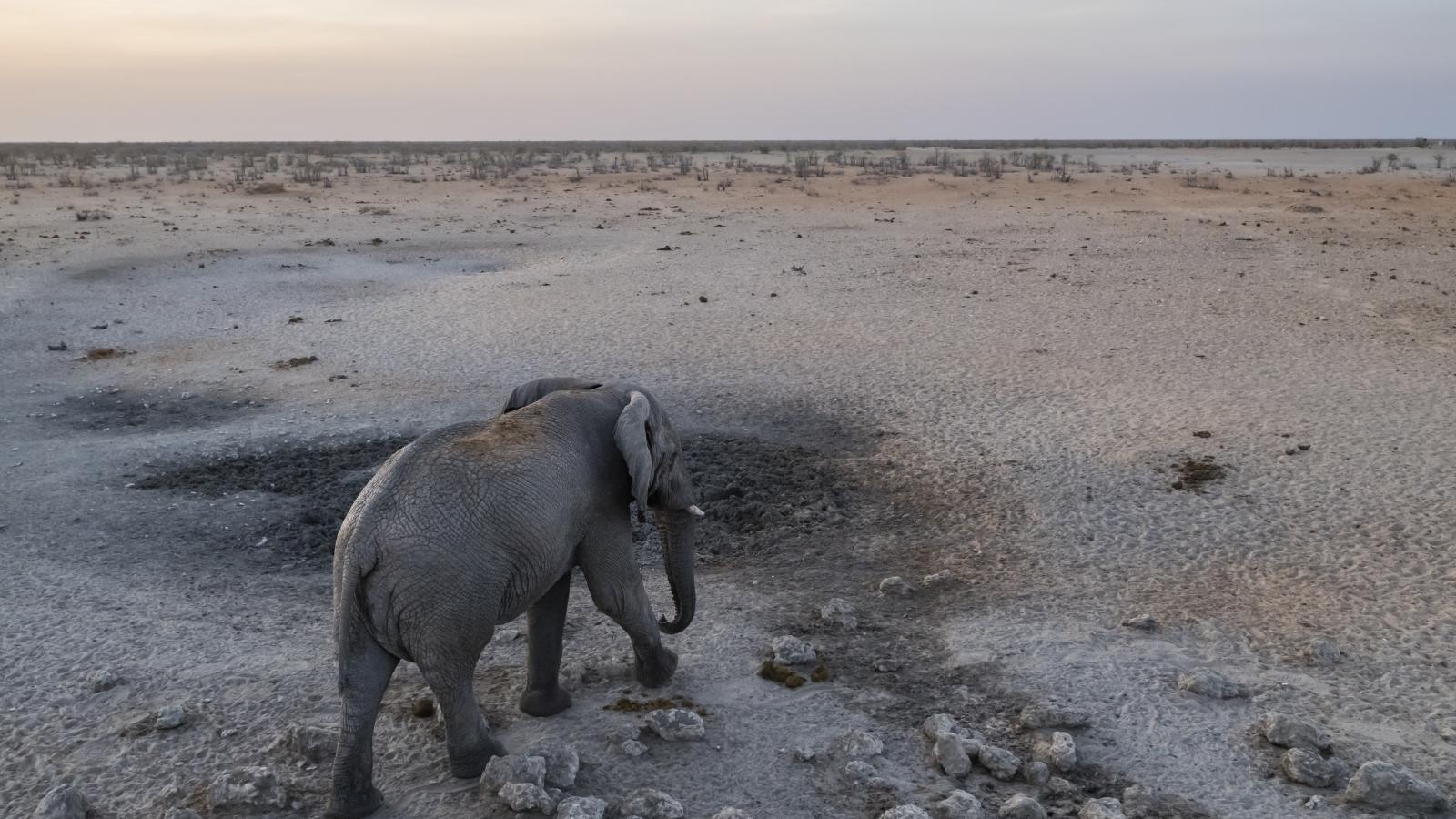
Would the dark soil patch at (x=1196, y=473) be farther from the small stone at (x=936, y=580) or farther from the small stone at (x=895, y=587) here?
the small stone at (x=895, y=587)

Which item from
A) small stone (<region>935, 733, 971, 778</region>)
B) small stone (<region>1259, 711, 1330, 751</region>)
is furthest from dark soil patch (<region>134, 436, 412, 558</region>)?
small stone (<region>1259, 711, 1330, 751</region>)

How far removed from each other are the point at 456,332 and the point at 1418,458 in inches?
372

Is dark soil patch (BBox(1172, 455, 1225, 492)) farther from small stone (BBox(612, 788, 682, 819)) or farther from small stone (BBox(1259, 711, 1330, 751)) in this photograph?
small stone (BBox(612, 788, 682, 819))

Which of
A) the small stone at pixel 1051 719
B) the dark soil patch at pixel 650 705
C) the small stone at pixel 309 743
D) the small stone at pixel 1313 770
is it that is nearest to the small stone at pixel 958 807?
the small stone at pixel 1051 719

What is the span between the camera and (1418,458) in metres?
8.09

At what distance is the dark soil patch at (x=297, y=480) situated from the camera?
7395 millimetres

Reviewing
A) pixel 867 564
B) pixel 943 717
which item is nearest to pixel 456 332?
pixel 867 564

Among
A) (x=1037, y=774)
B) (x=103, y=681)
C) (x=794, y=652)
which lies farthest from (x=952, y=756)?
(x=103, y=681)

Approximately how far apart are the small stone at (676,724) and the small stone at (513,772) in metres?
0.58

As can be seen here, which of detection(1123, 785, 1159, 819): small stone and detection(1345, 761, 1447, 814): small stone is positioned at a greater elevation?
detection(1345, 761, 1447, 814): small stone

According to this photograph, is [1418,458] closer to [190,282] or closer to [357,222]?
[190,282]

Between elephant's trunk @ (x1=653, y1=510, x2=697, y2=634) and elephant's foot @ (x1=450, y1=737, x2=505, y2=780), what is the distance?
1100 mm

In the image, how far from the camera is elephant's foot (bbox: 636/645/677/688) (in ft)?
17.2

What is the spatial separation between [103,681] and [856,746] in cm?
356
